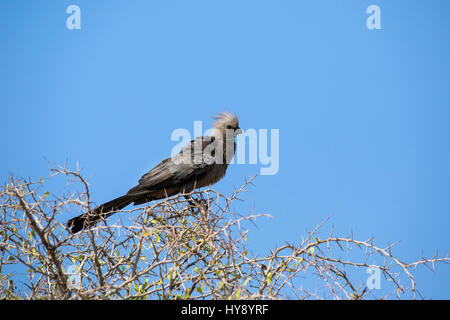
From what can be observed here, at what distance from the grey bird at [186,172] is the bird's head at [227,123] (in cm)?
28

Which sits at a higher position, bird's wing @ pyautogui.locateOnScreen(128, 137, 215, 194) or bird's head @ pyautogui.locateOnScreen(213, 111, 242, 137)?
bird's head @ pyautogui.locateOnScreen(213, 111, 242, 137)

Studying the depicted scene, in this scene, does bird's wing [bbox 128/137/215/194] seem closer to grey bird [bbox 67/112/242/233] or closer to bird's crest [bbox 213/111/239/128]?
grey bird [bbox 67/112/242/233]

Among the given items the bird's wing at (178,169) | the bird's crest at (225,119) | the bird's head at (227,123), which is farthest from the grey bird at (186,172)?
the bird's crest at (225,119)

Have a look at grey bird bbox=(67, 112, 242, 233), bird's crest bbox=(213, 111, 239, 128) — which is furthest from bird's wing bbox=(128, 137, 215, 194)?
bird's crest bbox=(213, 111, 239, 128)

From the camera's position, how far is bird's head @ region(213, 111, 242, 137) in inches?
364

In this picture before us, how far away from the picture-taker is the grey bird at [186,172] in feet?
25.6

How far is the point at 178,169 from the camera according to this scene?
8.12m

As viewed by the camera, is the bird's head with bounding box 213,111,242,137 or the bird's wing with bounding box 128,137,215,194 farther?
the bird's head with bounding box 213,111,242,137

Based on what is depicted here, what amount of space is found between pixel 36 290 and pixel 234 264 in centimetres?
180

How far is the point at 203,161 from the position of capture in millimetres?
8234

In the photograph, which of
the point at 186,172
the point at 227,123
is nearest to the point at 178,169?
the point at 186,172

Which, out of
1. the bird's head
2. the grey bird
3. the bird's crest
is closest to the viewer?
the grey bird

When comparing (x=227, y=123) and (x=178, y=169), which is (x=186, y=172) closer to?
(x=178, y=169)

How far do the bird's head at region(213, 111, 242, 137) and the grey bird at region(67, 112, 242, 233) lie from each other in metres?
0.28
